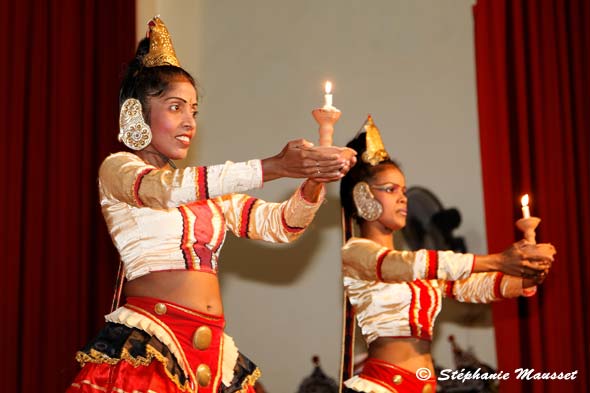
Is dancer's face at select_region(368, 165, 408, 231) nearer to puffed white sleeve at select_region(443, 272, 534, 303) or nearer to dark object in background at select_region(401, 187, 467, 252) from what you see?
puffed white sleeve at select_region(443, 272, 534, 303)

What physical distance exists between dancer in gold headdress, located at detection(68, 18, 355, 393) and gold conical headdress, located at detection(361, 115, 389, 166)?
932mm

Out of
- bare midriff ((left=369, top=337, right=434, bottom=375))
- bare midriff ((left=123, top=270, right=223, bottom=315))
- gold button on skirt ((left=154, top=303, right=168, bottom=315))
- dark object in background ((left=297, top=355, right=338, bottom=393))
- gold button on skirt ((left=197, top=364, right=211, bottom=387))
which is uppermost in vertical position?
bare midriff ((left=123, top=270, right=223, bottom=315))

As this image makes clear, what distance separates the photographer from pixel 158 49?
110 inches

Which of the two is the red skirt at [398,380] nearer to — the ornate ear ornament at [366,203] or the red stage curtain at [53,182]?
the ornate ear ornament at [366,203]

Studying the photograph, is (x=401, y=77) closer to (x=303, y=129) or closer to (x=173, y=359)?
(x=303, y=129)

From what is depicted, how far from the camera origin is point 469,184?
4477 millimetres

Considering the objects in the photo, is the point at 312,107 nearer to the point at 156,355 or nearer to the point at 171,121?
the point at 171,121

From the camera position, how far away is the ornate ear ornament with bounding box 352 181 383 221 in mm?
3518

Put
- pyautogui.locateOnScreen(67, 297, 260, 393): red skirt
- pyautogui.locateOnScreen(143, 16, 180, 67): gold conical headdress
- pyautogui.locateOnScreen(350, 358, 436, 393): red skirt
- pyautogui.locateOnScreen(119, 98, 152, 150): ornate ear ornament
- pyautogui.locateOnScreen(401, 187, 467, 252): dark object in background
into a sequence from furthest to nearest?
pyautogui.locateOnScreen(401, 187, 467, 252): dark object in background
pyautogui.locateOnScreen(350, 358, 436, 393): red skirt
pyautogui.locateOnScreen(143, 16, 180, 67): gold conical headdress
pyautogui.locateOnScreen(119, 98, 152, 150): ornate ear ornament
pyautogui.locateOnScreen(67, 297, 260, 393): red skirt

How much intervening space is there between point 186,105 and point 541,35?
233cm

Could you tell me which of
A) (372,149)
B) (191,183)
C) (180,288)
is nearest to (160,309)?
(180,288)

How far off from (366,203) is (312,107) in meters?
1.33

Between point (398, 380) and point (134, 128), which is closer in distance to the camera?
point (134, 128)

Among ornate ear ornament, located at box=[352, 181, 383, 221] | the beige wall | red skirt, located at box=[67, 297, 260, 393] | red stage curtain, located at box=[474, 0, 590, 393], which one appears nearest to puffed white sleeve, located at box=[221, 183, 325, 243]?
Result: red skirt, located at box=[67, 297, 260, 393]
